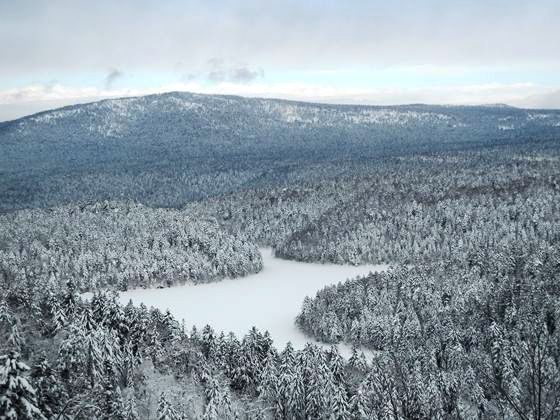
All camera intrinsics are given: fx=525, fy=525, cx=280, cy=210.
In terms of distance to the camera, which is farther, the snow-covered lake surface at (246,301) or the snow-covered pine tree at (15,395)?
the snow-covered lake surface at (246,301)

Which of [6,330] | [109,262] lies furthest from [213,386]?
[109,262]

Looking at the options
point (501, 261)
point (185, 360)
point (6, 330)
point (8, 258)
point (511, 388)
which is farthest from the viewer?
point (8, 258)

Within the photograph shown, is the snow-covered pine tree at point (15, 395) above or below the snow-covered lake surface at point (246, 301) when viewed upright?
above

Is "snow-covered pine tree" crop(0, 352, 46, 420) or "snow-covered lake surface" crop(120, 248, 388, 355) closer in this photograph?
"snow-covered pine tree" crop(0, 352, 46, 420)

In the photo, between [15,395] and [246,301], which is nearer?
[15,395]

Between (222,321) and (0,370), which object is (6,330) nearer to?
(0,370)

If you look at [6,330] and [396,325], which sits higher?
[6,330]

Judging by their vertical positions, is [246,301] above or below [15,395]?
below

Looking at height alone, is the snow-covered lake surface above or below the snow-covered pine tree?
below
